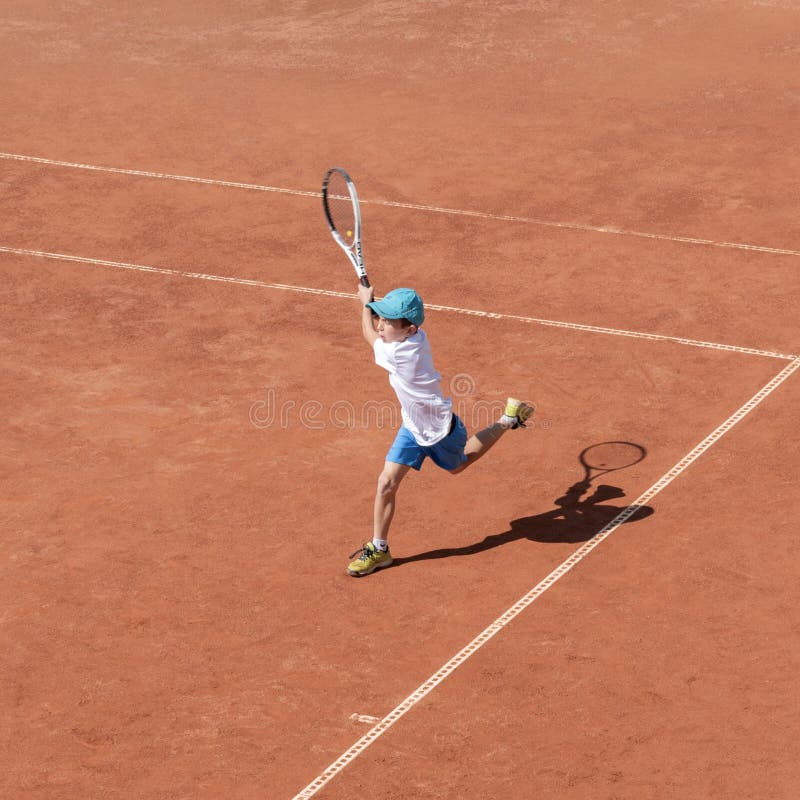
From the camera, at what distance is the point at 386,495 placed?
8977 millimetres

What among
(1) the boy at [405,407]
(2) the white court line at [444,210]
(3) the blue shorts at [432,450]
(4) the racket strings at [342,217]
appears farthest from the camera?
(2) the white court line at [444,210]

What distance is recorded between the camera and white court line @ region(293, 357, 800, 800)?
7.46 meters

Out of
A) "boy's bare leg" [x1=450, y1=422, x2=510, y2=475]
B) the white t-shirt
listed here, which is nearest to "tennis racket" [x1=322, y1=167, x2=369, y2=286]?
the white t-shirt

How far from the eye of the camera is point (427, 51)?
20.9 metres

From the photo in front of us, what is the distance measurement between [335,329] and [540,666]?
5.06 meters

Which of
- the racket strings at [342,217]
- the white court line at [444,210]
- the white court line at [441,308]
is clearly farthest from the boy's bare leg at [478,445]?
the white court line at [444,210]

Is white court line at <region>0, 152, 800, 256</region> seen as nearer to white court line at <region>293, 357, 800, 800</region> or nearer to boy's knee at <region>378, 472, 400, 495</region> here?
white court line at <region>293, 357, 800, 800</region>

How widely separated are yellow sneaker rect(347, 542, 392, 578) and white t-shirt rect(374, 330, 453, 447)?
0.74 metres

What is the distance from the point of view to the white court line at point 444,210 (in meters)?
14.0

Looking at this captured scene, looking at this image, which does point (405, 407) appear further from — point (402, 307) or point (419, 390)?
point (402, 307)

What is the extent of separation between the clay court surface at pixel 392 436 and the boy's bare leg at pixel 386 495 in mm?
350

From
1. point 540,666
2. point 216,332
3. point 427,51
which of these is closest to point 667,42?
point 427,51

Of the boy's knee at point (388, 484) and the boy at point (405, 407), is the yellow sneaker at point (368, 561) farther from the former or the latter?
the boy's knee at point (388, 484)

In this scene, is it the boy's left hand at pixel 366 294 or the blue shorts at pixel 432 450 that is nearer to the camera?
the blue shorts at pixel 432 450
